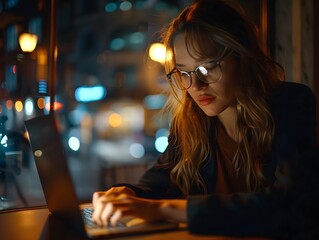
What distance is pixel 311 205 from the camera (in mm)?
738

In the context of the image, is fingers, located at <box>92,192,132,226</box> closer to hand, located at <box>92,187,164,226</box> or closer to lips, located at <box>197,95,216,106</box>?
hand, located at <box>92,187,164,226</box>

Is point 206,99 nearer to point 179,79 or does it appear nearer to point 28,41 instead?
point 179,79

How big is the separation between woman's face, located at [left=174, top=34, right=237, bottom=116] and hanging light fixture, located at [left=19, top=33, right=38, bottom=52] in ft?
3.38

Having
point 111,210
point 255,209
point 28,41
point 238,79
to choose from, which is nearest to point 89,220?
point 111,210

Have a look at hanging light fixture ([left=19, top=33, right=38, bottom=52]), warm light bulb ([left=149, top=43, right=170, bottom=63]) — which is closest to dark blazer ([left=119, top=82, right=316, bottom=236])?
warm light bulb ([left=149, top=43, right=170, bottom=63])

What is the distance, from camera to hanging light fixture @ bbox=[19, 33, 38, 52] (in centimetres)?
190

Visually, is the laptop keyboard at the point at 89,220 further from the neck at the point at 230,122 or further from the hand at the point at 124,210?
the neck at the point at 230,122

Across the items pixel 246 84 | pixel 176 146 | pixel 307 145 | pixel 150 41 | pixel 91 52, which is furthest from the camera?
pixel 91 52

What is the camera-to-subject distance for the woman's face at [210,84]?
1065 millimetres

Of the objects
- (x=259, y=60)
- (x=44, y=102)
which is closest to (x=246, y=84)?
(x=259, y=60)

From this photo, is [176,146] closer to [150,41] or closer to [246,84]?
[246,84]

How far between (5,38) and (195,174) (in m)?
1.20

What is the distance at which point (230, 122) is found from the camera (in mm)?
1240

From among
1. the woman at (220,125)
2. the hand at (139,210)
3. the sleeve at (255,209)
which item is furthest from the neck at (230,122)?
the hand at (139,210)
